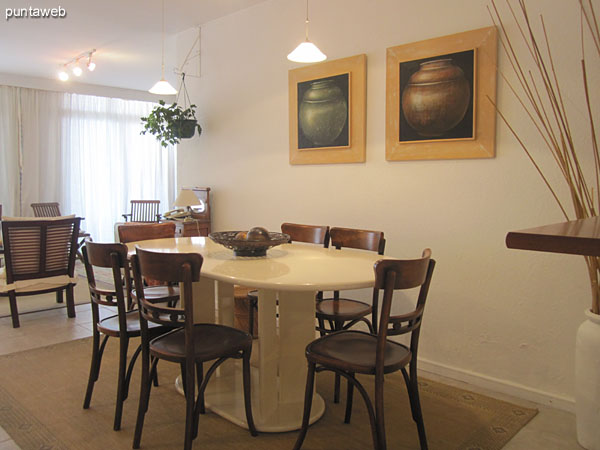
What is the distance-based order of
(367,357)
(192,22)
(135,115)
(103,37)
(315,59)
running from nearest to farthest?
(367,357), (315,59), (192,22), (103,37), (135,115)

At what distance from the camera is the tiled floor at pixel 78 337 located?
2.25 metres

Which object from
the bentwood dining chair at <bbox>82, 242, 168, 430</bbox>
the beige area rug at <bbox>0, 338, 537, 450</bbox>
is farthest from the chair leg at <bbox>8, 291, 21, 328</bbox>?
the bentwood dining chair at <bbox>82, 242, 168, 430</bbox>

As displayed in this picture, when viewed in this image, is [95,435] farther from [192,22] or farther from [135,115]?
[135,115]

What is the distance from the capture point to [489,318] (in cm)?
286

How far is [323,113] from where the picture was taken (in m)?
3.69

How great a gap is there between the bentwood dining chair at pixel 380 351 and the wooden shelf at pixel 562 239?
2.06 ft

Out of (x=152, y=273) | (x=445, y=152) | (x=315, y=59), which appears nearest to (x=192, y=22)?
(x=315, y=59)

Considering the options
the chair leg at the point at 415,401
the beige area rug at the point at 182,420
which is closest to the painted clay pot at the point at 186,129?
the beige area rug at the point at 182,420

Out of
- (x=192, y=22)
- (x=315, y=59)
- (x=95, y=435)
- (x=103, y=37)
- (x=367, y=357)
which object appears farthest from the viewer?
(x=103, y=37)

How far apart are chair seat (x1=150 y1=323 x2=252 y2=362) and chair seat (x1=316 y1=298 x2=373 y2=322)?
1.85ft

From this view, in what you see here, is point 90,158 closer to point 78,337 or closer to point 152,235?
point 78,337

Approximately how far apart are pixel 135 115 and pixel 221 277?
24.7ft

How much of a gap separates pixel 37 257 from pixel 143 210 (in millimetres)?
4054

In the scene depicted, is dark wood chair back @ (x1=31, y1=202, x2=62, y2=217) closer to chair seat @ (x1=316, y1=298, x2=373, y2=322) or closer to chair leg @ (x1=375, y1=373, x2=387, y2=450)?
chair seat @ (x1=316, y1=298, x2=373, y2=322)
